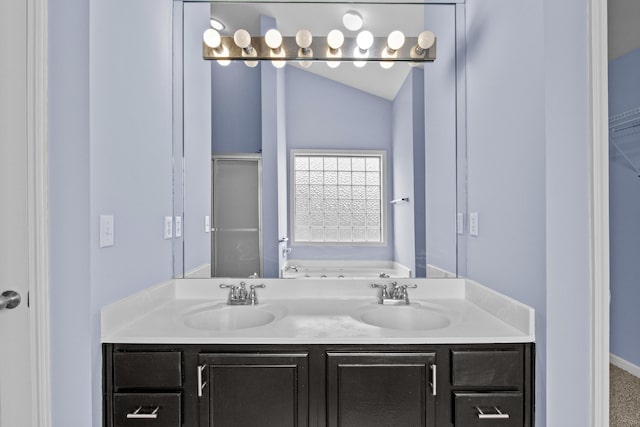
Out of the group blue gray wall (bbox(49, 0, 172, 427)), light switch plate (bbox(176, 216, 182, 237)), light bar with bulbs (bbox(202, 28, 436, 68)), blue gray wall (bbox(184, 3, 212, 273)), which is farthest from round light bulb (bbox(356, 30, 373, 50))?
light switch plate (bbox(176, 216, 182, 237))

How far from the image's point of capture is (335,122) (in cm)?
179

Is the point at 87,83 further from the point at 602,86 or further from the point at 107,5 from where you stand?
the point at 602,86

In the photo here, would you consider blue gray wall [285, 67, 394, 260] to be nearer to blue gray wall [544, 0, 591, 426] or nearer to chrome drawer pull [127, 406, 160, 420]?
blue gray wall [544, 0, 591, 426]

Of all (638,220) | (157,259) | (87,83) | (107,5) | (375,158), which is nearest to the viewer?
(87,83)

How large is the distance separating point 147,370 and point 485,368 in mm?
1151

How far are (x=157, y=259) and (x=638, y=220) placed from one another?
10.1ft

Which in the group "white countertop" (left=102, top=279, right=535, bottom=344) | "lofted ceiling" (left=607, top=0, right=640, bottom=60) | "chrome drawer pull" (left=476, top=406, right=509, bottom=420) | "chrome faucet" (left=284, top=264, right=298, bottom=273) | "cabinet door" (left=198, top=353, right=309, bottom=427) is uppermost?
"lofted ceiling" (left=607, top=0, right=640, bottom=60)

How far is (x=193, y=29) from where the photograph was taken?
179 centimetres

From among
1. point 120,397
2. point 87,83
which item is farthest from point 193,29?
point 120,397

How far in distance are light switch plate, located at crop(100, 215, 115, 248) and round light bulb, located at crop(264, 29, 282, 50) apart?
112cm

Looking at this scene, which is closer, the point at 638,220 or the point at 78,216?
the point at 78,216

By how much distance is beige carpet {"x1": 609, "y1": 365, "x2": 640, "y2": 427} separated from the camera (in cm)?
196

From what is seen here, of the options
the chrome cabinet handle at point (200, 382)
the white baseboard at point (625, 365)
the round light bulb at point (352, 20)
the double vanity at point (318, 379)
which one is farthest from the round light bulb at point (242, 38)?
the white baseboard at point (625, 365)

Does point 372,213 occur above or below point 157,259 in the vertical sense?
above
